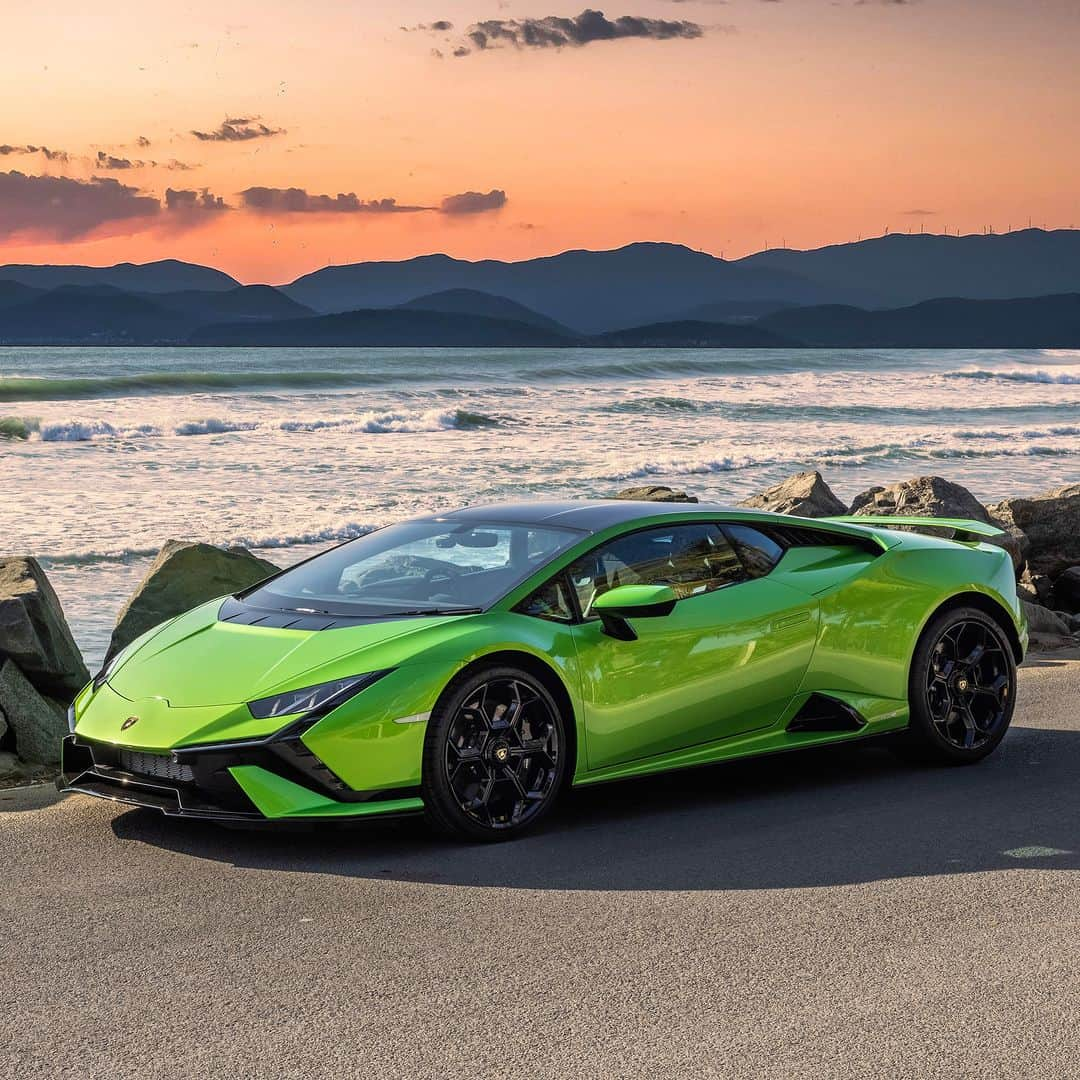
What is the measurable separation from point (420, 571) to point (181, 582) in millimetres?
4507

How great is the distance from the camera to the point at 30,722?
8180 millimetres

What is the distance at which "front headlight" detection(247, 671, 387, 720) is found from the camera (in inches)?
227

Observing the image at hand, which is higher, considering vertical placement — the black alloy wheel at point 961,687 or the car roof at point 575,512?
the car roof at point 575,512

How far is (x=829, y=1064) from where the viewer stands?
3867mm

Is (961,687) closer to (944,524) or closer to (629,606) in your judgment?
(944,524)

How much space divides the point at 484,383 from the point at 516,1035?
57.7 meters

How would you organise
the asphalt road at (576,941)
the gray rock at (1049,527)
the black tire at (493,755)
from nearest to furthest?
the asphalt road at (576,941) < the black tire at (493,755) < the gray rock at (1049,527)

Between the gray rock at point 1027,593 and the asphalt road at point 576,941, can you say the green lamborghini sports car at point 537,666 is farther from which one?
the gray rock at point 1027,593

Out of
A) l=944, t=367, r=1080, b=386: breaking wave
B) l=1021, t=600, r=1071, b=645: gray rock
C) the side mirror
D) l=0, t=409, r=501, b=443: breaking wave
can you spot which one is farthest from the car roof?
l=944, t=367, r=1080, b=386: breaking wave

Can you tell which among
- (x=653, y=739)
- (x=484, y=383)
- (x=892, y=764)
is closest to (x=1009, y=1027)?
(x=653, y=739)

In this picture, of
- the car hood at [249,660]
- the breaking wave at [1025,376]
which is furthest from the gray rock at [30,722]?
the breaking wave at [1025,376]

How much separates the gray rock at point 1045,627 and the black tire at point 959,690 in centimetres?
430

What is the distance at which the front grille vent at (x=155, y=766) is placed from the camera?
19.0 feet

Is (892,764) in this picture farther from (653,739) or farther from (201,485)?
(201,485)
